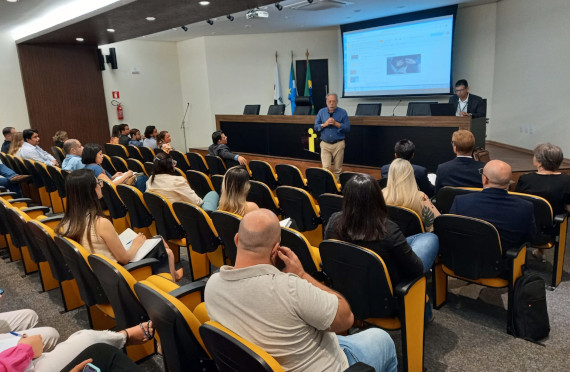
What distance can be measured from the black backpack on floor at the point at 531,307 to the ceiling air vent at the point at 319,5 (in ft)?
20.8

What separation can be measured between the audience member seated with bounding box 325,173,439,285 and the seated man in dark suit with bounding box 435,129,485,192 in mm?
1767

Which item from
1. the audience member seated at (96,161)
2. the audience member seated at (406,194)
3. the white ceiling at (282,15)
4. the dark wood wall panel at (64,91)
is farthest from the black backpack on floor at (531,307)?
the dark wood wall panel at (64,91)

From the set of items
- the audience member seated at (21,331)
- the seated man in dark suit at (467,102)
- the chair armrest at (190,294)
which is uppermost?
the seated man in dark suit at (467,102)

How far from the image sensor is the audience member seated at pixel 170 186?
3.68 meters

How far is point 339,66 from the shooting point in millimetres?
11234

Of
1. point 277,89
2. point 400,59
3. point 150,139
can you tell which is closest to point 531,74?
point 400,59

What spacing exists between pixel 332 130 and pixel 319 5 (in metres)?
2.71

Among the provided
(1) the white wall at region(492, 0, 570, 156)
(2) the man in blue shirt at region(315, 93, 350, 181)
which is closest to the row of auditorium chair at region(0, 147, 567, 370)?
(2) the man in blue shirt at region(315, 93, 350, 181)

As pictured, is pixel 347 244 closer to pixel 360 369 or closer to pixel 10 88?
pixel 360 369

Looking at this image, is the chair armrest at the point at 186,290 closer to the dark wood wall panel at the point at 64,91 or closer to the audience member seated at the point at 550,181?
the audience member seated at the point at 550,181

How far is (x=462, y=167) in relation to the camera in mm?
3633

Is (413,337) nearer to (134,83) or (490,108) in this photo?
(490,108)

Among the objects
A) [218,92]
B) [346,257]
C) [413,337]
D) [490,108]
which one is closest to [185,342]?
[346,257]

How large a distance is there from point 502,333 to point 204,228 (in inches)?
86.2
